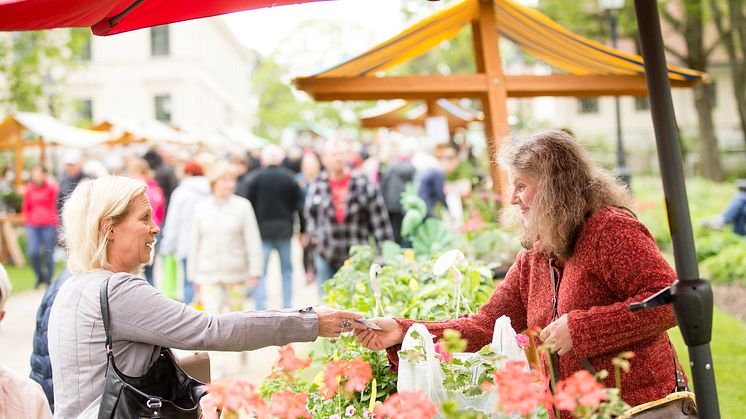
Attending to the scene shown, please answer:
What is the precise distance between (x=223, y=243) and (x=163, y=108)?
46.8 m

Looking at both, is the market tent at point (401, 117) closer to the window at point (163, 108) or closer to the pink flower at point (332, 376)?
the pink flower at point (332, 376)

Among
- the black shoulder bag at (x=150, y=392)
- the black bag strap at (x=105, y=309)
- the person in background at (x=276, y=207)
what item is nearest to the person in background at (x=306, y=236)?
the person in background at (x=276, y=207)

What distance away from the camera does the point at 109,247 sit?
290 cm

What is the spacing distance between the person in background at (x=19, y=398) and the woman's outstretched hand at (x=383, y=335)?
1173 mm

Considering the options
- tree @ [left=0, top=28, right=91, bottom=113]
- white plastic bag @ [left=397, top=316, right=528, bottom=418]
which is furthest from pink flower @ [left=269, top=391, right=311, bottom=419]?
tree @ [left=0, top=28, right=91, bottom=113]

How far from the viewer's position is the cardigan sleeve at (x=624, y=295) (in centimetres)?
258

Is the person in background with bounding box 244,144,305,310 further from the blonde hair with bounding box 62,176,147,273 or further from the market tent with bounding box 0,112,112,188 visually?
the market tent with bounding box 0,112,112,188

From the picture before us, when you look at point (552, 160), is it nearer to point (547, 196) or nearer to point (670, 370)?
point (547, 196)

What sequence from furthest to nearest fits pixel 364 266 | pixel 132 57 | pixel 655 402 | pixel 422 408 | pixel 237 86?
pixel 237 86 < pixel 132 57 < pixel 364 266 < pixel 655 402 < pixel 422 408

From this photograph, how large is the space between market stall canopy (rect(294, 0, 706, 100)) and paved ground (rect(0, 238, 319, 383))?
214 centimetres

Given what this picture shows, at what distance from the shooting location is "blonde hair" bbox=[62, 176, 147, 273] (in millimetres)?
2865

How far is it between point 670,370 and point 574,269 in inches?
18.0

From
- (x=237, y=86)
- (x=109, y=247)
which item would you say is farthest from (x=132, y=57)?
(x=109, y=247)

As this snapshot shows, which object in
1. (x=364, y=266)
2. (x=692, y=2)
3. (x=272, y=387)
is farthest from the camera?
(x=692, y=2)
